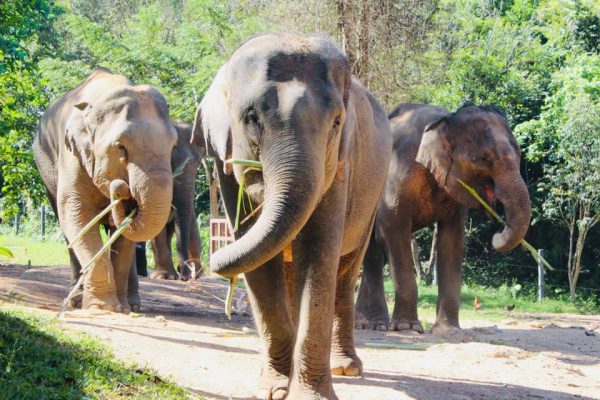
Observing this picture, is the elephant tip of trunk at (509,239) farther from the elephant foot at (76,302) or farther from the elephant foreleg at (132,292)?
the elephant foot at (76,302)

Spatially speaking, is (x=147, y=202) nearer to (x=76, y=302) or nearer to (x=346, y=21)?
(x=76, y=302)

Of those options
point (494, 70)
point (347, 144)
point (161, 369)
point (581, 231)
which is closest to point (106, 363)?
point (161, 369)

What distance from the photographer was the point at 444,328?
34.4 ft

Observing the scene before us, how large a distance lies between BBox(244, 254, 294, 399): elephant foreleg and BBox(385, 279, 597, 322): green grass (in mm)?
7637

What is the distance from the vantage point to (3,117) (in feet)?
52.5

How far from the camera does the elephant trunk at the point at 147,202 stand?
8.67m

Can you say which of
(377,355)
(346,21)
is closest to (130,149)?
(377,355)

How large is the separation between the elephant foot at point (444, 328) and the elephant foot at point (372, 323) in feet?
2.14

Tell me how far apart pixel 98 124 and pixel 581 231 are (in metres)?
12.1

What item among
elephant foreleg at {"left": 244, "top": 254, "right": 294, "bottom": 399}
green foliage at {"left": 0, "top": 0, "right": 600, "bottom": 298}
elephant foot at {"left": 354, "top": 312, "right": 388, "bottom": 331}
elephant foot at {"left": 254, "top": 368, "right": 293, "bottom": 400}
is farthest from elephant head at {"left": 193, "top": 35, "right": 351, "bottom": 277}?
green foliage at {"left": 0, "top": 0, "right": 600, "bottom": 298}

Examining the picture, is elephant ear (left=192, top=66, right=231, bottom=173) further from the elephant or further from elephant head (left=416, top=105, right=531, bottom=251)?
elephant head (left=416, top=105, right=531, bottom=251)

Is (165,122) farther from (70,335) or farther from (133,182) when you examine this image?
(70,335)

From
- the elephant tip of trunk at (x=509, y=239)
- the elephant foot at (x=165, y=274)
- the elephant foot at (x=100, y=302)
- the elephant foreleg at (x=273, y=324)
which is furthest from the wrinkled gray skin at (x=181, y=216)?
the elephant foreleg at (x=273, y=324)

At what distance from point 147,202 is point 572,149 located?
12.3 meters
